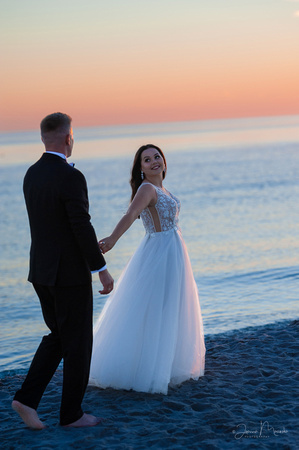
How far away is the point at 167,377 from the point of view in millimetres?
5336

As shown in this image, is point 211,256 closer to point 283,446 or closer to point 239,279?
point 239,279

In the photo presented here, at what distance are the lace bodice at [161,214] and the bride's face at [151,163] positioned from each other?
0.16 m

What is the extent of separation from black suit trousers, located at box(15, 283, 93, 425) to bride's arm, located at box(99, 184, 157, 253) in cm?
101

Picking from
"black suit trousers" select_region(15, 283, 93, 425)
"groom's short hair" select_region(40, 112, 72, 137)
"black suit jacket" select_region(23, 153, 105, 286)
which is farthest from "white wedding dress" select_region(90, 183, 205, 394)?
"groom's short hair" select_region(40, 112, 72, 137)

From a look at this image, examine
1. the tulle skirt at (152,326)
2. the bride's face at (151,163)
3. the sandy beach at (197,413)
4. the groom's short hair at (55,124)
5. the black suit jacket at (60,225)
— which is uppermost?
the groom's short hair at (55,124)

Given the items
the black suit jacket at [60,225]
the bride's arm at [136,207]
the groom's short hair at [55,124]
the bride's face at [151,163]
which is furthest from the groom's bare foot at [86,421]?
the bride's face at [151,163]

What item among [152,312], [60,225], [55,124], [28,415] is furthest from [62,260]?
[152,312]

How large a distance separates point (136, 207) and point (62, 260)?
139 centimetres

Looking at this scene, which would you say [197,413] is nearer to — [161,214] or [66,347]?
[66,347]

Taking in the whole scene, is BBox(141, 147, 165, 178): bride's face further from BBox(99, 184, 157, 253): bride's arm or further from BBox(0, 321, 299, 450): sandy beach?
BBox(0, 321, 299, 450): sandy beach

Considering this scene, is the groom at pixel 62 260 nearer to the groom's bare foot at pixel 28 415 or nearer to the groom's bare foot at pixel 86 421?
the groom's bare foot at pixel 28 415

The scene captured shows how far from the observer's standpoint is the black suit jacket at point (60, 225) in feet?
14.1

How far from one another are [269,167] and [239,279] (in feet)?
94.0

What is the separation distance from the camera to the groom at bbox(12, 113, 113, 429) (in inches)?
170
